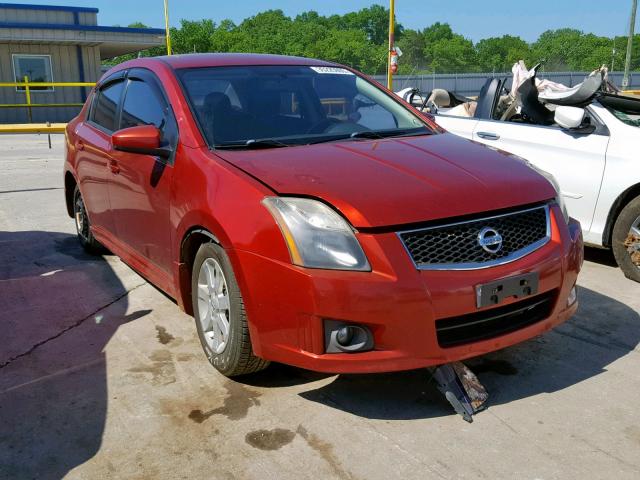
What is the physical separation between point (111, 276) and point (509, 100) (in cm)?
410

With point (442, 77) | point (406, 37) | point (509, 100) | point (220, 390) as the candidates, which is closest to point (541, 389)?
point (220, 390)

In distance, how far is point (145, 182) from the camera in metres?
4.00

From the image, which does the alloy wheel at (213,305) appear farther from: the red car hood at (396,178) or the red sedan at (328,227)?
the red car hood at (396,178)

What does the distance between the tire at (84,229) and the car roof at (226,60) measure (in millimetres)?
1927

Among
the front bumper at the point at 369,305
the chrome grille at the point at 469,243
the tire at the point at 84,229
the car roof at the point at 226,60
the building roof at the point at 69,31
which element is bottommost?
the tire at the point at 84,229

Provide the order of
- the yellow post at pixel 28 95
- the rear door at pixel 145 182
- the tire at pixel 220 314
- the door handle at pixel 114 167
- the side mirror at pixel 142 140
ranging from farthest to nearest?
the yellow post at pixel 28 95 < the door handle at pixel 114 167 < the rear door at pixel 145 182 < the side mirror at pixel 142 140 < the tire at pixel 220 314

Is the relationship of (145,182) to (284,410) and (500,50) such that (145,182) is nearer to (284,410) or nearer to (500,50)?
(284,410)

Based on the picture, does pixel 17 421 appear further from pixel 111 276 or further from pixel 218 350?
pixel 111 276

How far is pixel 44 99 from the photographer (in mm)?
26281

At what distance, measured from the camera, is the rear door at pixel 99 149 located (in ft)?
15.7

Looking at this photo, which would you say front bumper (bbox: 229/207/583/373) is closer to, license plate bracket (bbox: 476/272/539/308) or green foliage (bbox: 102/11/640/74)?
license plate bracket (bbox: 476/272/539/308)

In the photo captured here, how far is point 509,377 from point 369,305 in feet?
3.68

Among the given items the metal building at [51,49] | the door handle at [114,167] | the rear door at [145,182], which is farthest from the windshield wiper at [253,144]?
the metal building at [51,49]

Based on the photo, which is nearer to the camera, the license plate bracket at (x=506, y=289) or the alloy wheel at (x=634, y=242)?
the license plate bracket at (x=506, y=289)
